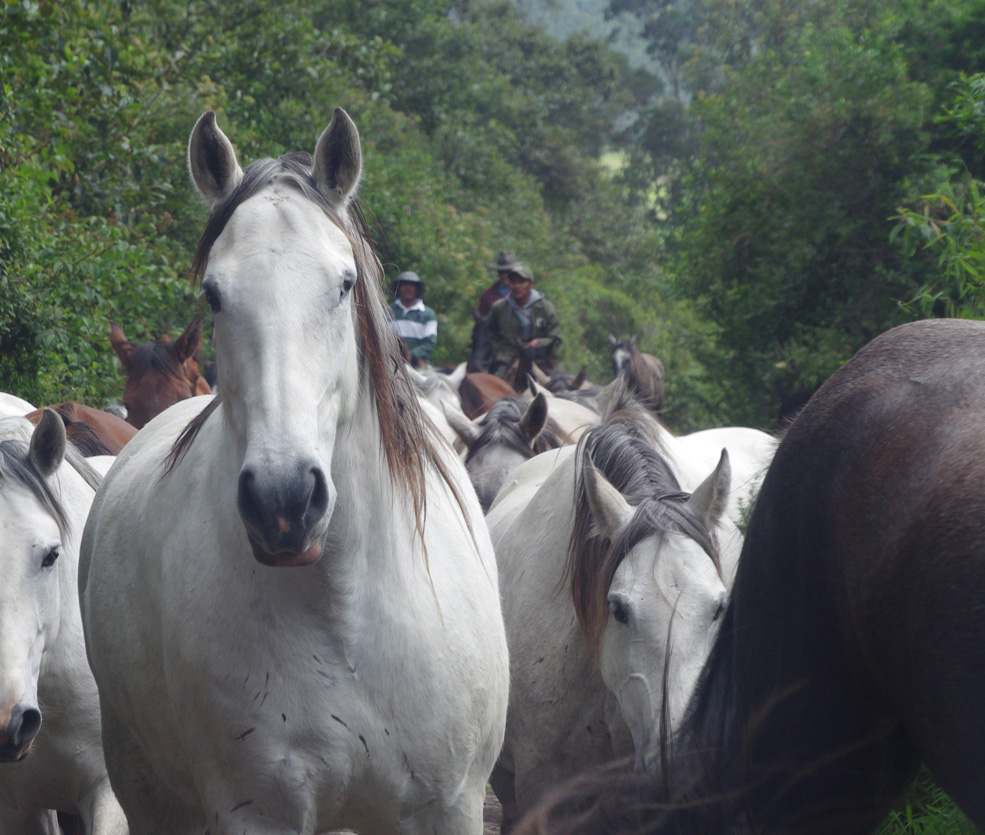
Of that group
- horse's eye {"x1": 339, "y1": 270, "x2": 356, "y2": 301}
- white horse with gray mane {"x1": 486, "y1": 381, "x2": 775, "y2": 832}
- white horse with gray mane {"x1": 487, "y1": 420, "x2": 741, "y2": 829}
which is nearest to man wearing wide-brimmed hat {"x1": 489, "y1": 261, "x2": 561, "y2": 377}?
white horse with gray mane {"x1": 486, "y1": 381, "x2": 775, "y2": 832}

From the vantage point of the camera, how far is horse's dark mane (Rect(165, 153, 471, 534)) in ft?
8.13

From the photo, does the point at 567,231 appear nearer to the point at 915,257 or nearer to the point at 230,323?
the point at 915,257

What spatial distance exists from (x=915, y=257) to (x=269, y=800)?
7.75 meters

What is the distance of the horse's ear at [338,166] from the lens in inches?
98.7

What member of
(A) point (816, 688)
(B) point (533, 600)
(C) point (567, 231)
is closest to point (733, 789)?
(A) point (816, 688)

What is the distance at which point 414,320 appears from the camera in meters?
11.4

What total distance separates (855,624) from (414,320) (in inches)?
391

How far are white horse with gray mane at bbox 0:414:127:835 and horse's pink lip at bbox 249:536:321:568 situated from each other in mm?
1560

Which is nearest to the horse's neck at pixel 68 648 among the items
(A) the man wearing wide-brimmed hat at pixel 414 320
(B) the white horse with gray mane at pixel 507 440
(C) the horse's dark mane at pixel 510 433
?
(B) the white horse with gray mane at pixel 507 440

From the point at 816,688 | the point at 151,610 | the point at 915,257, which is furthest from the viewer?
the point at 915,257

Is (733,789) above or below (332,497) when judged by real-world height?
below

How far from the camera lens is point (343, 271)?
7.66ft

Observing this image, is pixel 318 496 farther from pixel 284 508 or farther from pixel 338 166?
pixel 338 166

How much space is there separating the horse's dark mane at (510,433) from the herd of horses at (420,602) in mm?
1904
